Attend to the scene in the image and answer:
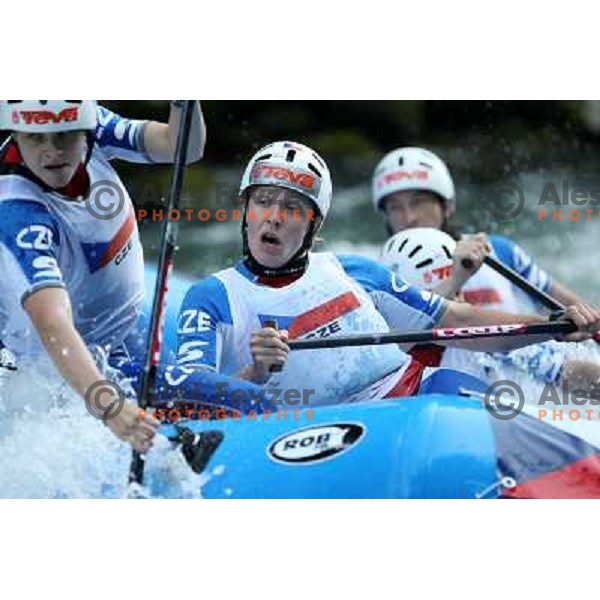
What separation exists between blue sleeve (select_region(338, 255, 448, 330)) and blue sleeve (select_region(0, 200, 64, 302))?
2.27ft

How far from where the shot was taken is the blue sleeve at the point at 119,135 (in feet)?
9.91

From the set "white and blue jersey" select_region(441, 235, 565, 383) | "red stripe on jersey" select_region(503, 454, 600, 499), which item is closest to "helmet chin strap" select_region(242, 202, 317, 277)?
"white and blue jersey" select_region(441, 235, 565, 383)

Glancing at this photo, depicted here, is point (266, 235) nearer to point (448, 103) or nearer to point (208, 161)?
point (208, 161)

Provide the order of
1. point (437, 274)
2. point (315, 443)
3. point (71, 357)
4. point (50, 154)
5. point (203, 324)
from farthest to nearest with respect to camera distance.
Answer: point (437, 274) → point (203, 324) → point (50, 154) → point (315, 443) → point (71, 357)

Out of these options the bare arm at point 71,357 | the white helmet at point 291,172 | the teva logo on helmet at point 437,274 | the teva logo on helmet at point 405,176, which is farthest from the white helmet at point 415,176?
the bare arm at point 71,357

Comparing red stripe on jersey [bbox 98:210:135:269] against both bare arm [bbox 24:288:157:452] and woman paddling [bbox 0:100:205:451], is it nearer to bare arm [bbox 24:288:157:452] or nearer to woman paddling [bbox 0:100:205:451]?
woman paddling [bbox 0:100:205:451]

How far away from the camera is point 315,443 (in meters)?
2.72

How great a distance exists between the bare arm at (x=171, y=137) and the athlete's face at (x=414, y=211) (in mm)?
1274

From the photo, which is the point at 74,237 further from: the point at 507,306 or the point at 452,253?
the point at 507,306

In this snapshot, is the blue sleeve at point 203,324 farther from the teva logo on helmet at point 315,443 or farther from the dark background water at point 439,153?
the dark background water at point 439,153

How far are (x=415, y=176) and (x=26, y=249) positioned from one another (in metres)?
1.75

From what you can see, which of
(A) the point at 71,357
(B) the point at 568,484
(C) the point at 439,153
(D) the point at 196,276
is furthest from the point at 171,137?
(C) the point at 439,153

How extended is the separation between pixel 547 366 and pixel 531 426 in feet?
2.61

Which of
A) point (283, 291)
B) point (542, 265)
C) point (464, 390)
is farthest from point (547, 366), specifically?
point (542, 265)
